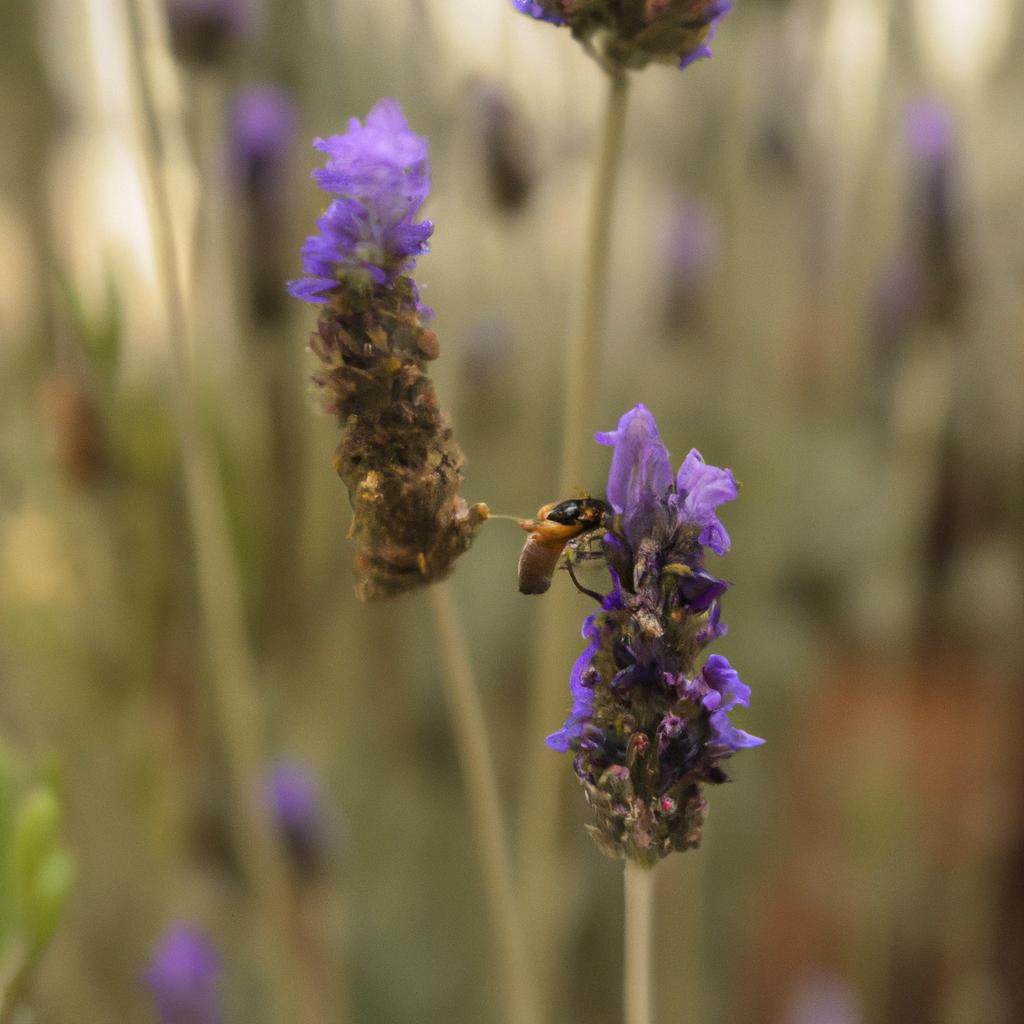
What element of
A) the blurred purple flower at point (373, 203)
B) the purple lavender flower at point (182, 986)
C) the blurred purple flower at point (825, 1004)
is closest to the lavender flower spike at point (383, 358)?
the blurred purple flower at point (373, 203)

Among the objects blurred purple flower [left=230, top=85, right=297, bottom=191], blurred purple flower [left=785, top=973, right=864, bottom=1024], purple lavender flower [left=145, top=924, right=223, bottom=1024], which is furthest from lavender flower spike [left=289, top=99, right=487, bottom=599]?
blurred purple flower [left=785, top=973, right=864, bottom=1024]

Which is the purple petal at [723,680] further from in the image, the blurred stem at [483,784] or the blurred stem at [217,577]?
the blurred stem at [217,577]

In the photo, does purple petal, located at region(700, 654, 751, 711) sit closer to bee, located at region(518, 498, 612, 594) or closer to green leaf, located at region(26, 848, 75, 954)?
bee, located at region(518, 498, 612, 594)

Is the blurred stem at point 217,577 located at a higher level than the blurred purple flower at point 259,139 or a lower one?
lower

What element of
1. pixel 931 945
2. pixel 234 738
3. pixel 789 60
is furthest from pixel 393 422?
pixel 931 945

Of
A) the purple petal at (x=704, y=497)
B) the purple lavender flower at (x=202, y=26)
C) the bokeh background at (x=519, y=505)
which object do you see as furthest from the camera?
the bokeh background at (x=519, y=505)

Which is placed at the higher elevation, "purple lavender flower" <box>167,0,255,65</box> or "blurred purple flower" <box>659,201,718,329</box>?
"purple lavender flower" <box>167,0,255,65</box>
